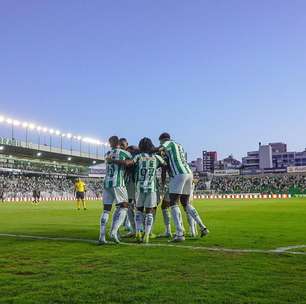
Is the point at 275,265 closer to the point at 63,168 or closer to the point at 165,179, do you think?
the point at 165,179

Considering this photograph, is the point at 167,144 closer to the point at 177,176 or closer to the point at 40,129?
the point at 177,176

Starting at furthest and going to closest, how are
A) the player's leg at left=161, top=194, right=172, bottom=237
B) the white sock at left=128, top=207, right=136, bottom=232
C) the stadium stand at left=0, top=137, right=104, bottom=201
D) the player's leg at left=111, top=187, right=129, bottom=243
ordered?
the stadium stand at left=0, top=137, right=104, bottom=201 < the white sock at left=128, top=207, right=136, bottom=232 < the player's leg at left=161, top=194, right=172, bottom=237 < the player's leg at left=111, top=187, right=129, bottom=243

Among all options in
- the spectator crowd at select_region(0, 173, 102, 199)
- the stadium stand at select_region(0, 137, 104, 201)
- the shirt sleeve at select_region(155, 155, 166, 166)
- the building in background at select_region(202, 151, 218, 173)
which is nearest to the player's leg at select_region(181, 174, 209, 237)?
the shirt sleeve at select_region(155, 155, 166, 166)

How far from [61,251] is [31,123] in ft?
250

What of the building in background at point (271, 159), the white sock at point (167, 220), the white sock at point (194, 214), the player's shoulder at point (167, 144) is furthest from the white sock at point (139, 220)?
the building in background at point (271, 159)

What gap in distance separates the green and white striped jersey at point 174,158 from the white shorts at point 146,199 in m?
0.78

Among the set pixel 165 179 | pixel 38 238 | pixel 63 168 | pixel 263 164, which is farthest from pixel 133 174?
pixel 263 164

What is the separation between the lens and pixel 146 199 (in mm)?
10969

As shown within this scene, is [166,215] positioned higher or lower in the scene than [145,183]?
lower

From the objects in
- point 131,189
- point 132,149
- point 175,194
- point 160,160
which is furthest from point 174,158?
point 131,189

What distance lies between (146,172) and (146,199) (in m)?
0.64

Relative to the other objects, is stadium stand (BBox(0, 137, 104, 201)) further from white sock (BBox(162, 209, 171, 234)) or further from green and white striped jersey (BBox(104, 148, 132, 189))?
green and white striped jersey (BBox(104, 148, 132, 189))

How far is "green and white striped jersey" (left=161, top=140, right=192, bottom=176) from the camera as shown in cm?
1121

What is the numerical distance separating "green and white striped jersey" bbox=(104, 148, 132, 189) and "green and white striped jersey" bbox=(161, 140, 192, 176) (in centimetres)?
99
